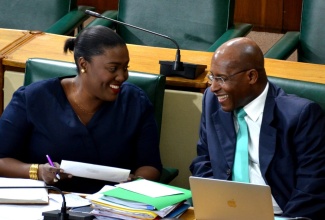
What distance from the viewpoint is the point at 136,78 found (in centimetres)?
356

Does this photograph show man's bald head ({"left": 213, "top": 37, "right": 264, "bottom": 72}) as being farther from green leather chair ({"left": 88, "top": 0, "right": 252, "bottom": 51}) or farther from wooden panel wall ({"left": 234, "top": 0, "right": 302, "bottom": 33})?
wooden panel wall ({"left": 234, "top": 0, "right": 302, "bottom": 33})

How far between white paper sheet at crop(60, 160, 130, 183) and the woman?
31cm

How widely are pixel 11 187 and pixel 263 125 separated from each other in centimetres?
92

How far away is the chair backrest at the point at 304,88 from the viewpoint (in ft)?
10.7

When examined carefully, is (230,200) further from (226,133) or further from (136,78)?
(136,78)

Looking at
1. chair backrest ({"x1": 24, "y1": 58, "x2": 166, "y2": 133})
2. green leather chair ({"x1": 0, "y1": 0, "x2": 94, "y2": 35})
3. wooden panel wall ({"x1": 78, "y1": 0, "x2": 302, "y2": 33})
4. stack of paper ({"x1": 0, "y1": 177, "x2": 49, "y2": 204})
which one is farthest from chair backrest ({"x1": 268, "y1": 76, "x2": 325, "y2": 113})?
wooden panel wall ({"x1": 78, "y1": 0, "x2": 302, "y2": 33})

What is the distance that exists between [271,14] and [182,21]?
180cm

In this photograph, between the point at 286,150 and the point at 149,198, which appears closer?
the point at 149,198

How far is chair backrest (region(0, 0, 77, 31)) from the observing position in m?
5.05

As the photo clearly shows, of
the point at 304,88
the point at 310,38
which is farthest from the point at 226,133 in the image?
the point at 310,38

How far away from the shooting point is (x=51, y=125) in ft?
11.2

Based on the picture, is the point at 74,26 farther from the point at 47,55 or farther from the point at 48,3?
the point at 47,55

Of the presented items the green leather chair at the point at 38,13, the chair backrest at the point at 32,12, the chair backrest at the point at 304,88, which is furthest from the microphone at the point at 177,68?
the chair backrest at the point at 32,12

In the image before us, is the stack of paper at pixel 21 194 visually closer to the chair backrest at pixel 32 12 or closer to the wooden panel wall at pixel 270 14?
the chair backrest at pixel 32 12
